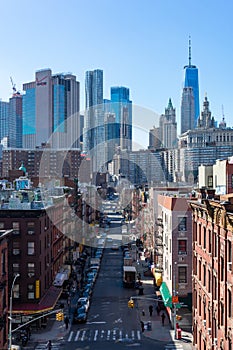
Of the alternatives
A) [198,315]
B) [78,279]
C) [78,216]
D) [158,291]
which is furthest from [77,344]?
[78,216]

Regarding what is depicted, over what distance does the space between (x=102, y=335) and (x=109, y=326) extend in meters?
3.53

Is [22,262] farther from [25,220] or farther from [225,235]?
[225,235]

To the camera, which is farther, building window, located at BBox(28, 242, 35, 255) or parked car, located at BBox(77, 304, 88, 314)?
building window, located at BBox(28, 242, 35, 255)

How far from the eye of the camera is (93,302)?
62406 millimetres

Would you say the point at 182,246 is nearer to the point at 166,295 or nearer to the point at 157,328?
the point at 166,295

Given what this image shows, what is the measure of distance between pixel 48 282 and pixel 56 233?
9.92 meters

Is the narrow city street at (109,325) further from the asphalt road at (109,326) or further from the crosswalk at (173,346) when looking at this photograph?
the crosswalk at (173,346)

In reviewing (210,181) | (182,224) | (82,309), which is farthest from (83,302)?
(210,181)

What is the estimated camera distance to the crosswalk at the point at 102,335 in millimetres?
47156

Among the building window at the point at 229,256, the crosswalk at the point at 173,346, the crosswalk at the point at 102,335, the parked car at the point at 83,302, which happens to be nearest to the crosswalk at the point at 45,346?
the crosswalk at the point at 102,335

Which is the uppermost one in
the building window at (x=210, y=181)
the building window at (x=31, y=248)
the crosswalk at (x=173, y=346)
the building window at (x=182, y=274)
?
Result: the building window at (x=210, y=181)

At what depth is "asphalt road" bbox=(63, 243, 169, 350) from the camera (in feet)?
149

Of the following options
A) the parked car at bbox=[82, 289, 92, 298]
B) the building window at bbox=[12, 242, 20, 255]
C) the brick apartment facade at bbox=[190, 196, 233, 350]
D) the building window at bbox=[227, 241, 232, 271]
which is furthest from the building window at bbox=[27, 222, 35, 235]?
the building window at bbox=[227, 241, 232, 271]

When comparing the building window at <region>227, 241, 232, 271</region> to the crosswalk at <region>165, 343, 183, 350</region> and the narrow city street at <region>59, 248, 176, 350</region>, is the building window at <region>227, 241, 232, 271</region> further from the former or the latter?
the narrow city street at <region>59, 248, 176, 350</region>
